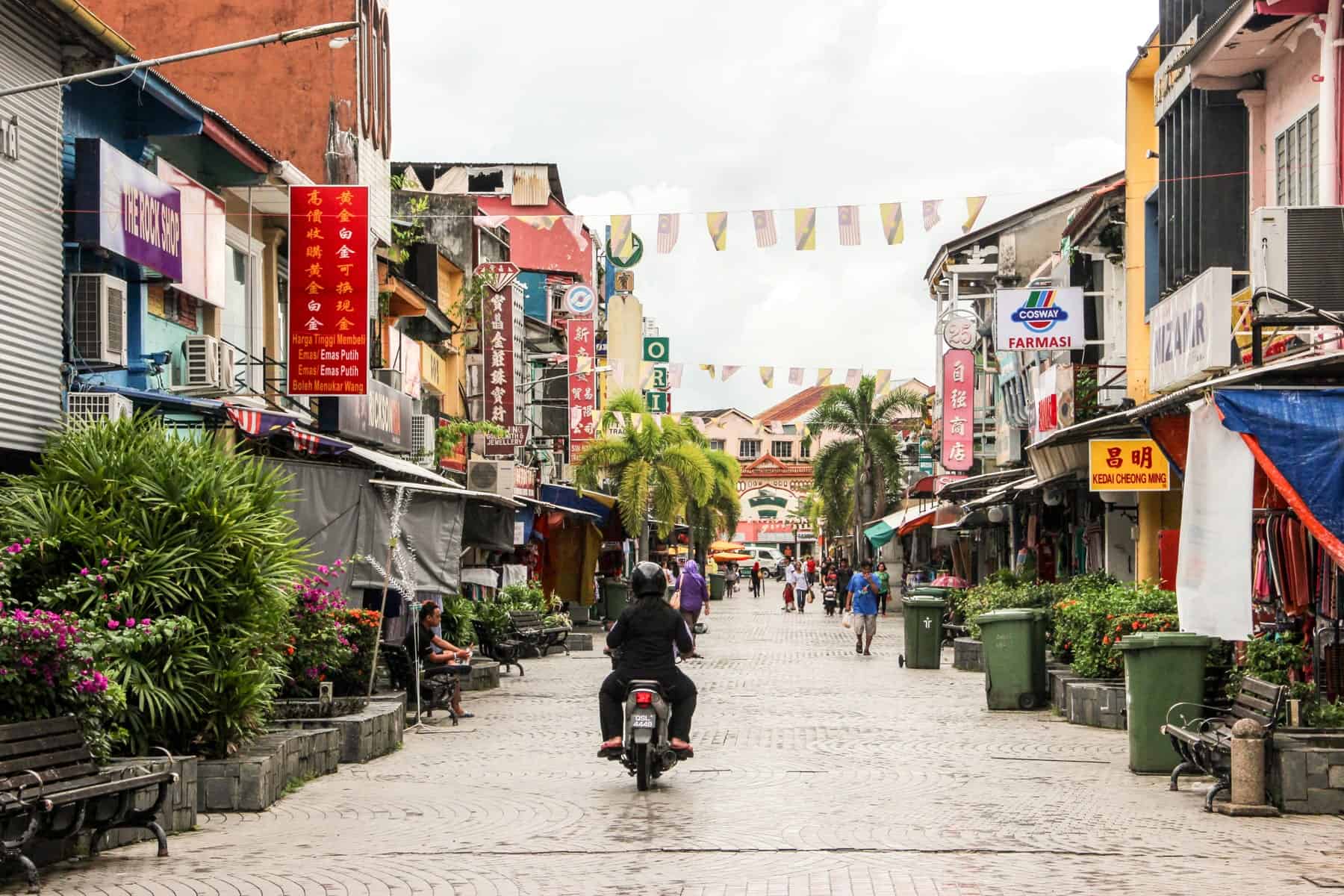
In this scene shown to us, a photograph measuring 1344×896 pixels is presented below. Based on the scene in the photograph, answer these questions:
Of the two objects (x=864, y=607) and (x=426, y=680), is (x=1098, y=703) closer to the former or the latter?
(x=426, y=680)

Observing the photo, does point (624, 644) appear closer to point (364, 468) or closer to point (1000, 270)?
point (364, 468)

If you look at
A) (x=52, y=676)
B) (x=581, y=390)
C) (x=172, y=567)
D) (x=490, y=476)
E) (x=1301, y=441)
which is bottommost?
(x=52, y=676)

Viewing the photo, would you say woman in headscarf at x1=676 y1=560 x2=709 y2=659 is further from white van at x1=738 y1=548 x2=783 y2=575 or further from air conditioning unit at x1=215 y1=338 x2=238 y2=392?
white van at x1=738 y1=548 x2=783 y2=575

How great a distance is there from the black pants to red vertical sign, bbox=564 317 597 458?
1565 inches

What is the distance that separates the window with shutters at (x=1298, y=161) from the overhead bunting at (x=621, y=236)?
947 cm

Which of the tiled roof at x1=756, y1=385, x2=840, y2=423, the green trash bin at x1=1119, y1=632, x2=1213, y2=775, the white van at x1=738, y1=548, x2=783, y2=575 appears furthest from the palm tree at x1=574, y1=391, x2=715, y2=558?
the tiled roof at x1=756, y1=385, x2=840, y2=423

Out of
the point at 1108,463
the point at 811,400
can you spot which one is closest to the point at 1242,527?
the point at 1108,463

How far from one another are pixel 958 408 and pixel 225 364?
30.2 meters

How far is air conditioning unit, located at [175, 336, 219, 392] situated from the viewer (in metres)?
18.9

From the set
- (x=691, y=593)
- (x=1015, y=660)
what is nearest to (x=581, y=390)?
(x=691, y=593)

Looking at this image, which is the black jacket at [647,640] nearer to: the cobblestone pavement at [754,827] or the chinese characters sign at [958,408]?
the cobblestone pavement at [754,827]

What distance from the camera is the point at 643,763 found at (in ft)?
43.4

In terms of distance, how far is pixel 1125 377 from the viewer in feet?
87.9

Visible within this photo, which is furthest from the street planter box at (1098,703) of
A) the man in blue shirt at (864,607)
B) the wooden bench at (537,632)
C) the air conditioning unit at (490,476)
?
the air conditioning unit at (490,476)
